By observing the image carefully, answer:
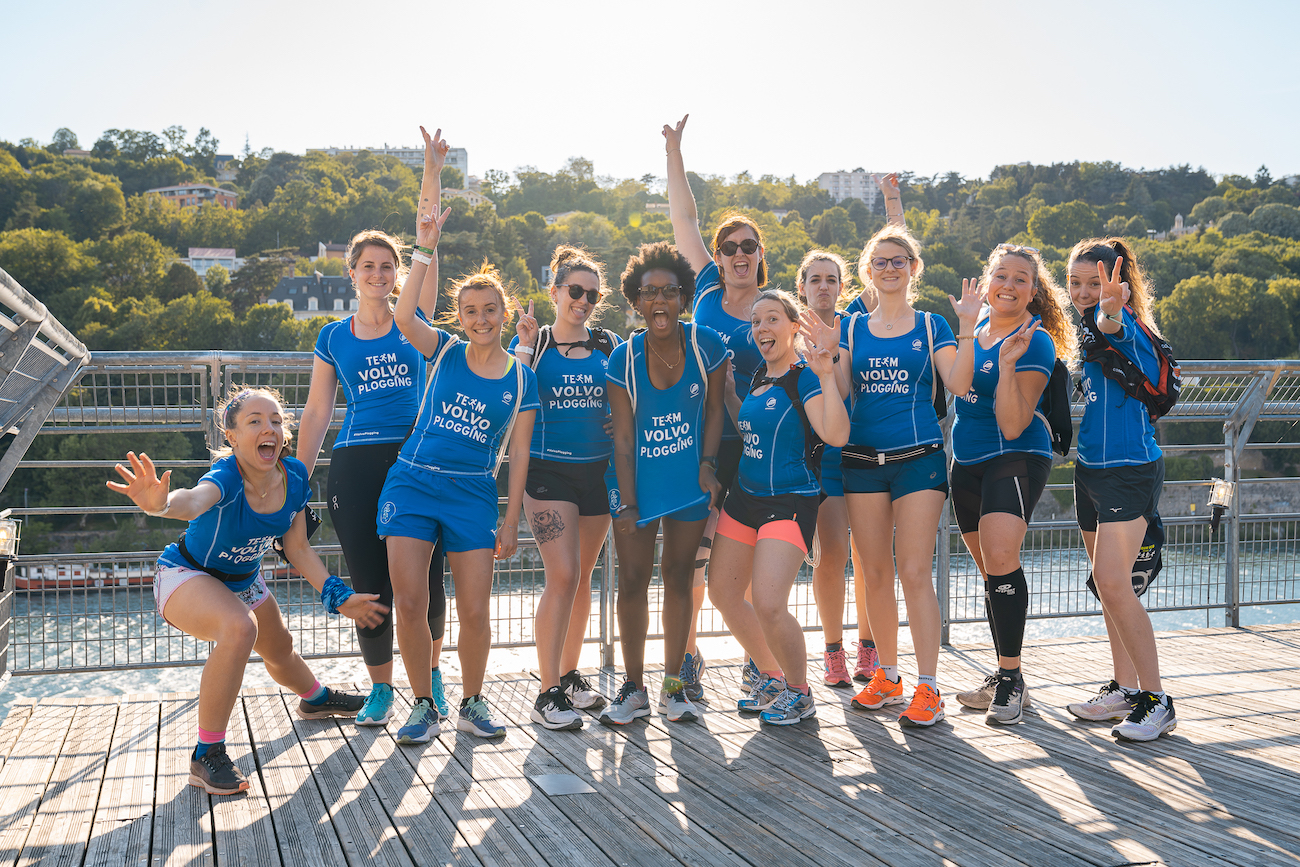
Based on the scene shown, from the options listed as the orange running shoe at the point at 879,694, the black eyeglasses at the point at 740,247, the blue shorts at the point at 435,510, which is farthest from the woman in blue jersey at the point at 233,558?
the orange running shoe at the point at 879,694

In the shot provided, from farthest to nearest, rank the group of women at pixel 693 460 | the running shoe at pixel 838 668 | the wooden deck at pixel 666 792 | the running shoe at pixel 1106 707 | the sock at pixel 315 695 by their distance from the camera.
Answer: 1. the running shoe at pixel 838 668
2. the running shoe at pixel 1106 707
3. the sock at pixel 315 695
4. the group of women at pixel 693 460
5. the wooden deck at pixel 666 792

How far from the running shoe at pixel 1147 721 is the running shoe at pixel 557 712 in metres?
2.37

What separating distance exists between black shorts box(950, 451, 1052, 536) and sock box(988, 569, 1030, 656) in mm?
290

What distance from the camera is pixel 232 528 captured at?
3736 millimetres

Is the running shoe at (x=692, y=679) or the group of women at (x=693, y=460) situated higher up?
the group of women at (x=693, y=460)

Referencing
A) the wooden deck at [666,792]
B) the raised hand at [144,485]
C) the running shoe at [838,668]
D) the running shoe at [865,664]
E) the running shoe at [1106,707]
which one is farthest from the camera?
the running shoe at [865,664]

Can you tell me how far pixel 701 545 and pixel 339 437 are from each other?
5.78ft

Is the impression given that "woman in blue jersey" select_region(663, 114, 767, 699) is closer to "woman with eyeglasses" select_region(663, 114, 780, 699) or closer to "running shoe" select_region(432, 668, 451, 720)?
"woman with eyeglasses" select_region(663, 114, 780, 699)

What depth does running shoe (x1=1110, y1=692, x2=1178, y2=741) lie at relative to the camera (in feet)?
13.9

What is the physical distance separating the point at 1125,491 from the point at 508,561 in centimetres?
300

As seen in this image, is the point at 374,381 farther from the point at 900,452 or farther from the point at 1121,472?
the point at 1121,472

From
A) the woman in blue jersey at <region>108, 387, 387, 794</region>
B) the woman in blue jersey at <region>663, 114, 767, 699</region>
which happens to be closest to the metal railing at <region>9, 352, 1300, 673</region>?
the woman in blue jersey at <region>108, 387, 387, 794</region>

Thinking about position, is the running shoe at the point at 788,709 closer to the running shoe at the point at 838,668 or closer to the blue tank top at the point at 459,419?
the running shoe at the point at 838,668

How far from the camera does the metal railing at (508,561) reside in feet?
17.0
